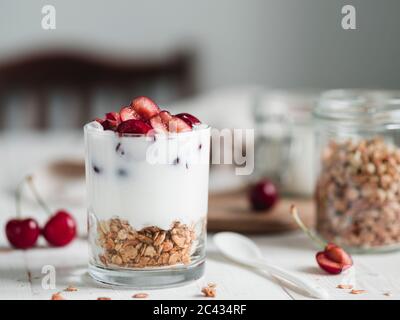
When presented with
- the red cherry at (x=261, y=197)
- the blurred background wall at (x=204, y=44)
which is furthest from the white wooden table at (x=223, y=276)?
the blurred background wall at (x=204, y=44)

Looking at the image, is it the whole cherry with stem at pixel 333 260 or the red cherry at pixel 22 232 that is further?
the red cherry at pixel 22 232

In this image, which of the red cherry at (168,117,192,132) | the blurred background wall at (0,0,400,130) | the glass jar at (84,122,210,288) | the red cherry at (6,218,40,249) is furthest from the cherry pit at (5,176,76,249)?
the blurred background wall at (0,0,400,130)

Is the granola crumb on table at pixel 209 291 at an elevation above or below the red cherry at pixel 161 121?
below

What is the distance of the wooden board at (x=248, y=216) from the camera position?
1.12m

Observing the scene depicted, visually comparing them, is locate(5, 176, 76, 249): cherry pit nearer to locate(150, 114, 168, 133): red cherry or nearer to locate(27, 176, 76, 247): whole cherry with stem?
locate(27, 176, 76, 247): whole cherry with stem

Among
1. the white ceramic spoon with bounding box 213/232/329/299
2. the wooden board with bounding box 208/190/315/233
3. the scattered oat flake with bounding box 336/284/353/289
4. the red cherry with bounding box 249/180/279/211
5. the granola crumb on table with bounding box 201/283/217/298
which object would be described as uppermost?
the red cherry with bounding box 249/180/279/211

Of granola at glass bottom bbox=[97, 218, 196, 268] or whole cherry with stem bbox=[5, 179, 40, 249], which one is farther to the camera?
whole cherry with stem bbox=[5, 179, 40, 249]

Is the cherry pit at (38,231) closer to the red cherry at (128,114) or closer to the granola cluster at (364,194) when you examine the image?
the red cherry at (128,114)

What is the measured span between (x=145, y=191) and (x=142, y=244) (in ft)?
0.20

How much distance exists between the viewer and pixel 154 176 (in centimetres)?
78

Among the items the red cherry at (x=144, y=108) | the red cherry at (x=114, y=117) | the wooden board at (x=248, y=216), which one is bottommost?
the wooden board at (x=248, y=216)

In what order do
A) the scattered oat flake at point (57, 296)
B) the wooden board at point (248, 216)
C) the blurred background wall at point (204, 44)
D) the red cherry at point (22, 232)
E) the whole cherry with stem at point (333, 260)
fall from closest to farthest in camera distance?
1. the scattered oat flake at point (57, 296)
2. the whole cherry with stem at point (333, 260)
3. the red cherry at point (22, 232)
4. the wooden board at point (248, 216)
5. the blurred background wall at point (204, 44)

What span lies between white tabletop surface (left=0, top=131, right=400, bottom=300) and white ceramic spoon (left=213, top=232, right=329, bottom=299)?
0.01 metres

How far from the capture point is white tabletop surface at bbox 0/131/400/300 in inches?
31.0
